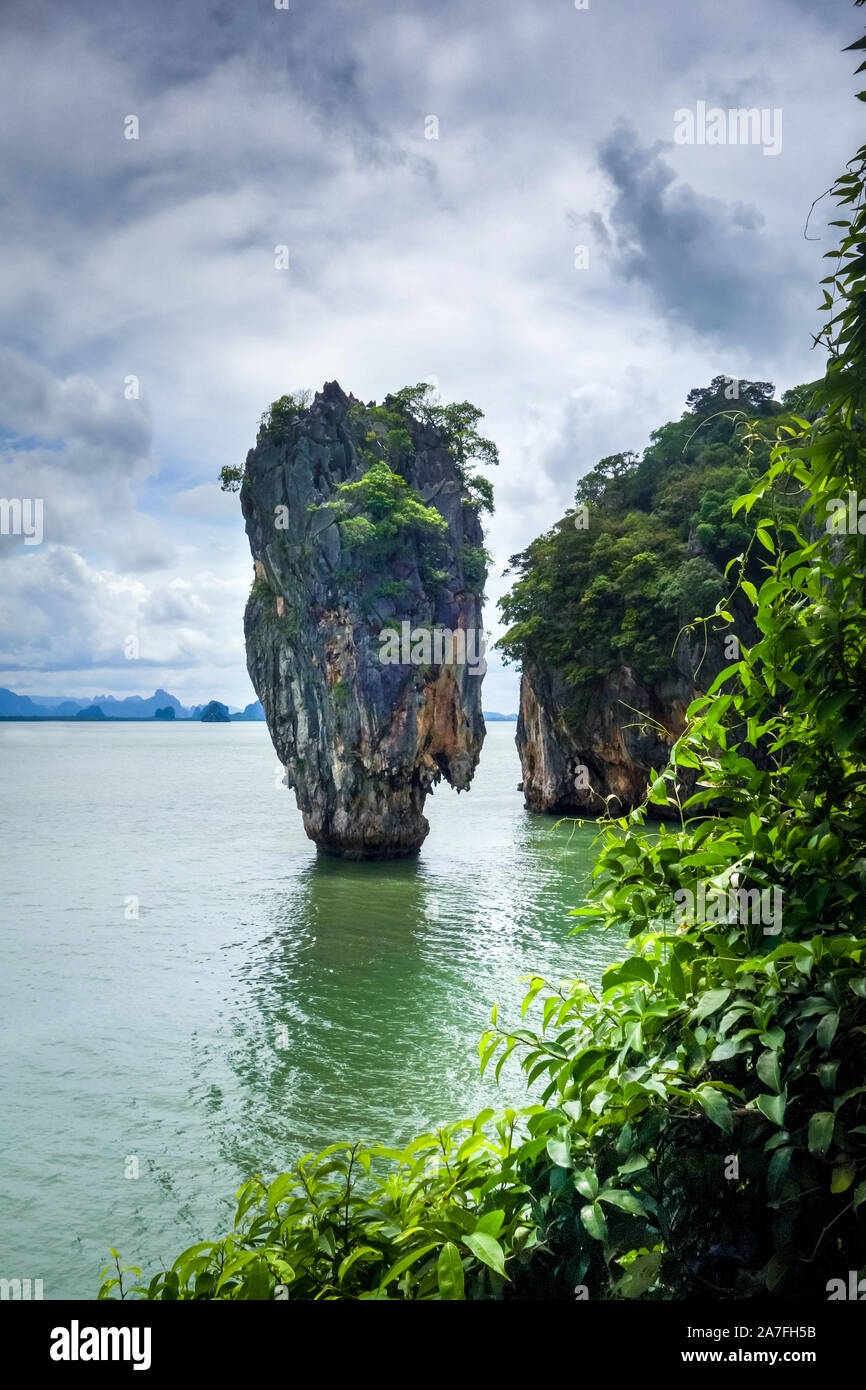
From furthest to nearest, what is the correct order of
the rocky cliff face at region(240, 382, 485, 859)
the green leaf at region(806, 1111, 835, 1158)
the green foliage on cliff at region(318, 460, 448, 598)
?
the rocky cliff face at region(240, 382, 485, 859) → the green foliage on cliff at region(318, 460, 448, 598) → the green leaf at region(806, 1111, 835, 1158)

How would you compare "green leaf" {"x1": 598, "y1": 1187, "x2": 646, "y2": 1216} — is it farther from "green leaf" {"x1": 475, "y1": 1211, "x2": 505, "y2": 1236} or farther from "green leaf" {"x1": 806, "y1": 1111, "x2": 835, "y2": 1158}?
"green leaf" {"x1": 806, "y1": 1111, "x2": 835, "y2": 1158}

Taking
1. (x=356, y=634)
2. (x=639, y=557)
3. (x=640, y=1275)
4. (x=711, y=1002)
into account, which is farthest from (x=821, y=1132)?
(x=639, y=557)

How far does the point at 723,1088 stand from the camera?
52.4 inches

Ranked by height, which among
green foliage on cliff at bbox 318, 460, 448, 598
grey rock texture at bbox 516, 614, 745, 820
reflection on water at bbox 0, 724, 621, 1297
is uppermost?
green foliage on cliff at bbox 318, 460, 448, 598

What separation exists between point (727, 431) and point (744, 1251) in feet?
120

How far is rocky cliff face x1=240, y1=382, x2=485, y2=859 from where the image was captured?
78.2ft

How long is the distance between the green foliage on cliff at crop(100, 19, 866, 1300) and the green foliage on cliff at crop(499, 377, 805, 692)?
25.1 meters

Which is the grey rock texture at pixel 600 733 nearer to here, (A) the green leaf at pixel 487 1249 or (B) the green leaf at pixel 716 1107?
(B) the green leaf at pixel 716 1107

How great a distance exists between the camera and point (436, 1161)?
65.3 inches

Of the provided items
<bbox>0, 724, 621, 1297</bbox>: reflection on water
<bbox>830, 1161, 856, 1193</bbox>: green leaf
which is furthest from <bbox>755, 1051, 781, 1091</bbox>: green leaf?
<bbox>0, 724, 621, 1297</bbox>: reflection on water

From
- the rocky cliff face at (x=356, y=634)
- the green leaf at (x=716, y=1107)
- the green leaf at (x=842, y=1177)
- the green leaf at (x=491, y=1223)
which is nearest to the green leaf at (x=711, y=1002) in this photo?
the green leaf at (x=716, y=1107)

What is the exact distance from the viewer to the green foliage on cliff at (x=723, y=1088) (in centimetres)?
129
